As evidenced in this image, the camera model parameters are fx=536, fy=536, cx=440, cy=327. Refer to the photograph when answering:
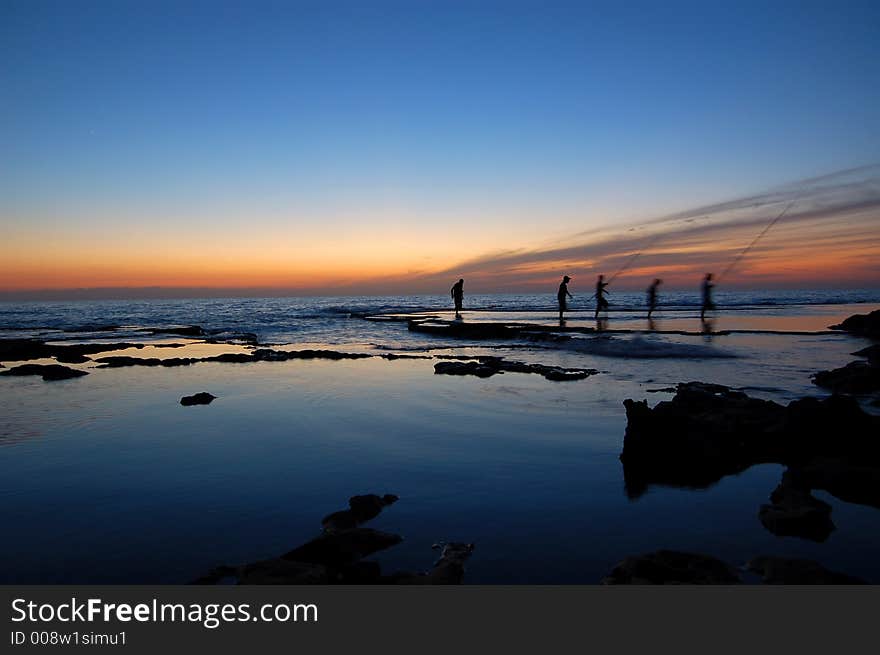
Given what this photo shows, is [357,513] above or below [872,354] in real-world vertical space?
below

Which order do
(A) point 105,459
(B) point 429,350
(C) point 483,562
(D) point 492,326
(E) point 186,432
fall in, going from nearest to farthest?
(C) point 483,562, (A) point 105,459, (E) point 186,432, (B) point 429,350, (D) point 492,326

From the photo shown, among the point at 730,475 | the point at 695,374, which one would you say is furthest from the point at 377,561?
the point at 695,374

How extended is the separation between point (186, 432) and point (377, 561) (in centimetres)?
578

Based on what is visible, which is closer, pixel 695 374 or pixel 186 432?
pixel 186 432

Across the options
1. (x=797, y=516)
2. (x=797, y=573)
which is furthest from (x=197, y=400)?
(x=797, y=573)

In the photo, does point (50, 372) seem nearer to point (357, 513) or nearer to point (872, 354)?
point (357, 513)

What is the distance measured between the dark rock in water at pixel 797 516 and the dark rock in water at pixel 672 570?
3.76 ft

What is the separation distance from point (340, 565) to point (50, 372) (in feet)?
48.9

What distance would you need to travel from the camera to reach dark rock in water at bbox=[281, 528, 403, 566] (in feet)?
14.6

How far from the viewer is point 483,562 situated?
4391 millimetres

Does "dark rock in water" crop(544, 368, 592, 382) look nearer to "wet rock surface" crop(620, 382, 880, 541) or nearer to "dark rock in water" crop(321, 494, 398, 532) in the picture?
"wet rock surface" crop(620, 382, 880, 541)

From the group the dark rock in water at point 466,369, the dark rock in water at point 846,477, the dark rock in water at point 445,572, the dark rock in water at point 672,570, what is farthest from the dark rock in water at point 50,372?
the dark rock in water at point 846,477

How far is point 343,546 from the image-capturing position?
4.60 metres
